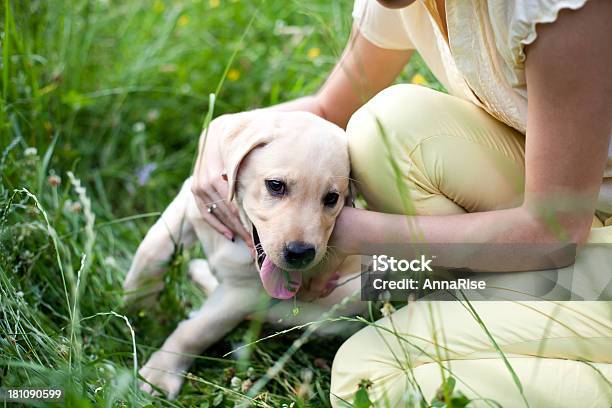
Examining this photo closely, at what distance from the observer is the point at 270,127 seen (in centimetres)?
183

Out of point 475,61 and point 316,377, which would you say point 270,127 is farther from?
point 316,377

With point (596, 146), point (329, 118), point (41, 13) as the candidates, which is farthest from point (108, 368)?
point (41, 13)

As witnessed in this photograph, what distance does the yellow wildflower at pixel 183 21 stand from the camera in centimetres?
347

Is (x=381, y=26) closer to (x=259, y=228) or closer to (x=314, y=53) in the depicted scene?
(x=259, y=228)

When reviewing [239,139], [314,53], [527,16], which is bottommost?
[314,53]

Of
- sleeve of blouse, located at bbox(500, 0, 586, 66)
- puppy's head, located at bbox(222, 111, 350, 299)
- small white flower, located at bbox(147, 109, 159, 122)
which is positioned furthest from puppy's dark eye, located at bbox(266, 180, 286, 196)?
small white flower, located at bbox(147, 109, 159, 122)

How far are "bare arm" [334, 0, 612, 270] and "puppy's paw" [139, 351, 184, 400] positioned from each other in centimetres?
64

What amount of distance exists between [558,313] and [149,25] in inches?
93.7

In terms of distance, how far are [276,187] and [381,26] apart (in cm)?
57

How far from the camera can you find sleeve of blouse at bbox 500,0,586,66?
1351mm

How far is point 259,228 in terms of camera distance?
70.9 inches

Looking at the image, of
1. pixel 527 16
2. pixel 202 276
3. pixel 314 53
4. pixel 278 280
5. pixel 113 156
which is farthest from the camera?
pixel 314 53

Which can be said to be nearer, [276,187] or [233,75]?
[276,187]

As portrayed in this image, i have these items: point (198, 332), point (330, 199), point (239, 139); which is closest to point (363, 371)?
point (330, 199)
